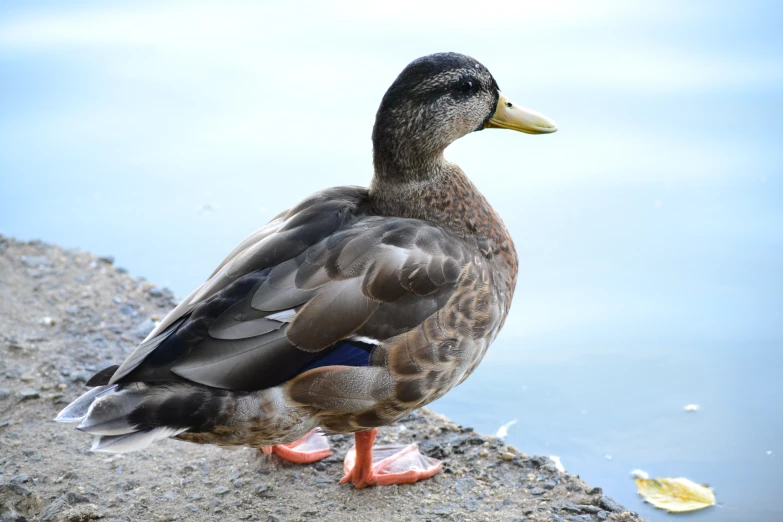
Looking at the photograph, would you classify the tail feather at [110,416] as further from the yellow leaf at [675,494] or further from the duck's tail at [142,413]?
the yellow leaf at [675,494]

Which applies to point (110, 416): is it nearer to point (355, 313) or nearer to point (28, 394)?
point (355, 313)

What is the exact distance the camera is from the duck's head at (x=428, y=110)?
271 cm

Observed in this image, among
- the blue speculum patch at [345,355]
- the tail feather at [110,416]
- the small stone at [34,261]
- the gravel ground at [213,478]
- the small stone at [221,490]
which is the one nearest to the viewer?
the tail feather at [110,416]

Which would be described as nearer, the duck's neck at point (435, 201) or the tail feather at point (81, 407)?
the tail feather at point (81, 407)

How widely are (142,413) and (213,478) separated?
0.81m

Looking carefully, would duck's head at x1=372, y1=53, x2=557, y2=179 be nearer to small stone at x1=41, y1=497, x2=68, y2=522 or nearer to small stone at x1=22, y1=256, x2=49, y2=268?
small stone at x1=41, y1=497, x2=68, y2=522

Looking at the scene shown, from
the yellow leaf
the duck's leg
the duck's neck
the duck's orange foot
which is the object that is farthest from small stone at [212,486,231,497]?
the yellow leaf

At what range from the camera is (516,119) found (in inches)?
116

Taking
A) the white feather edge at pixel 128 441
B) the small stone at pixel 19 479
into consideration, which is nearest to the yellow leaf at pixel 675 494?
the white feather edge at pixel 128 441

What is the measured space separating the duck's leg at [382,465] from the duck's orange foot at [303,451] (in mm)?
104

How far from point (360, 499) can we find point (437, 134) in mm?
1268

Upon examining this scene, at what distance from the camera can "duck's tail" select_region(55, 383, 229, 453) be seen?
85.6 inches

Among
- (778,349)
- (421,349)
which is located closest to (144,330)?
(421,349)

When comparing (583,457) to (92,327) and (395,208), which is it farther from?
(92,327)
